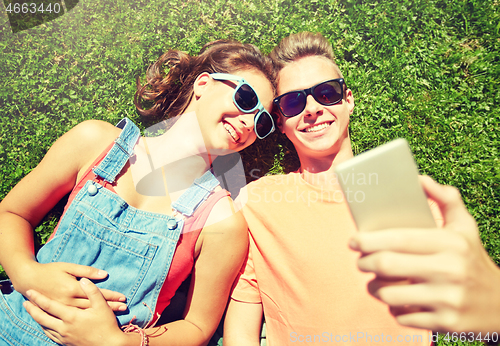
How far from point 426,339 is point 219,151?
2440 millimetres


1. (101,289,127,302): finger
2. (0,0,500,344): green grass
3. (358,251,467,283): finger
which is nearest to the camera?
(358,251,467,283): finger

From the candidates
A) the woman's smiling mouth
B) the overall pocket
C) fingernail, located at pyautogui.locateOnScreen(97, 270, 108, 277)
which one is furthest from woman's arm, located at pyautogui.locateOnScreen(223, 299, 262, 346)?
the woman's smiling mouth

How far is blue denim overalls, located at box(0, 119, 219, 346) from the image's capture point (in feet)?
7.61

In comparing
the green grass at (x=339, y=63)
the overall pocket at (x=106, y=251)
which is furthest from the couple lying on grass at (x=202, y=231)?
the green grass at (x=339, y=63)

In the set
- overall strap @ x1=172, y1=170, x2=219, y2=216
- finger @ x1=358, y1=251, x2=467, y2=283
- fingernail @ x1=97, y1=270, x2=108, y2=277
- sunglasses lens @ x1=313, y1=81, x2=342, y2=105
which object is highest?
sunglasses lens @ x1=313, y1=81, x2=342, y2=105

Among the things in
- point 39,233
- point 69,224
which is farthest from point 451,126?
point 39,233

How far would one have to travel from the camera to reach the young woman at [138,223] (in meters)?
2.26

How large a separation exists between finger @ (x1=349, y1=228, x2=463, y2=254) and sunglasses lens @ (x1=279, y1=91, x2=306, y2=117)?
6.17 feet

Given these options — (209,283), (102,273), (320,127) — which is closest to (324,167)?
(320,127)

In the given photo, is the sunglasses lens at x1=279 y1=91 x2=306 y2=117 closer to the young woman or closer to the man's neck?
the young woman

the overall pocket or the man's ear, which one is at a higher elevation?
the man's ear

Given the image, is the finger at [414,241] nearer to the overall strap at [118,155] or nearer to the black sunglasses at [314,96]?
the black sunglasses at [314,96]

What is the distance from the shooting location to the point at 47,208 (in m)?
2.69

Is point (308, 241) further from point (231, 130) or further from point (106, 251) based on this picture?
point (106, 251)
